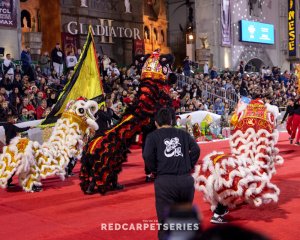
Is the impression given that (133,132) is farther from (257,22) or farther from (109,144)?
(257,22)

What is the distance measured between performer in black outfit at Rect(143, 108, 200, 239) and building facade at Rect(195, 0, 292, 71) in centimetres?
2289

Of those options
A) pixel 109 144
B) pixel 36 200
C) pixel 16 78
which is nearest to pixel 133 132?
pixel 109 144

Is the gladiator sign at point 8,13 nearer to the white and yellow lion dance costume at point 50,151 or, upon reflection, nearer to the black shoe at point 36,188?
the white and yellow lion dance costume at point 50,151

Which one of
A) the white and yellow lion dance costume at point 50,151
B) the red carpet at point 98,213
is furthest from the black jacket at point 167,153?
the white and yellow lion dance costume at point 50,151

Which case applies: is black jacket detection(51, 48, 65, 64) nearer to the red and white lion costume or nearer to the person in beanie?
the person in beanie

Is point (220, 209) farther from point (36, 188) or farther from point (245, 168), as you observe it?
point (36, 188)

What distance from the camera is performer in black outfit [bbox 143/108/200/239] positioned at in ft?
12.6

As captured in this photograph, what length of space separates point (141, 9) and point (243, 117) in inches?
982

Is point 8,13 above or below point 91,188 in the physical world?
above

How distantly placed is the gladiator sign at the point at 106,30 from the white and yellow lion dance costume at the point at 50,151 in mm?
18142

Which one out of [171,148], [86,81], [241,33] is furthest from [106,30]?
[171,148]

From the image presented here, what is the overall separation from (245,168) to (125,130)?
8.60 ft

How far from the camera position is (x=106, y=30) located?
89.7ft

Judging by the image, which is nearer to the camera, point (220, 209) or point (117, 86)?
point (220, 209)
